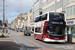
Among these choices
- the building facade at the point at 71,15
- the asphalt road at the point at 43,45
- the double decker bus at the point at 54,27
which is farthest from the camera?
the building facade at the point at 71,15

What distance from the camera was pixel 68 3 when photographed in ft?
131

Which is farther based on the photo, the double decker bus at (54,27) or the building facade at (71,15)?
the building facade at (71,15)

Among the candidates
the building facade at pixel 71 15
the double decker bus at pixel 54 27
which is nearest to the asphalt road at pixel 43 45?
the double decker bus at pixel 54 27

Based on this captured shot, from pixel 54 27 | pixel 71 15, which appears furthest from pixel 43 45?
pixel 71 15

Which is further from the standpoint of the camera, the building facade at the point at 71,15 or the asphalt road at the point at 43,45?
the building facade at the point at 71,15

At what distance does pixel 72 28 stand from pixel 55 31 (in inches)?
789

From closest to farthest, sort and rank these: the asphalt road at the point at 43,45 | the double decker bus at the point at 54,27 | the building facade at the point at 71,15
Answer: the asphalt road at the point at 43,45 → the double decker bus at the point at 54,27 → the building facade at the point at 71,15

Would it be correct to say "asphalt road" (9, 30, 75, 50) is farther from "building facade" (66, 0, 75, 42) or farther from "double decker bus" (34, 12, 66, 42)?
"building facade" (66, 0, 75, 42)

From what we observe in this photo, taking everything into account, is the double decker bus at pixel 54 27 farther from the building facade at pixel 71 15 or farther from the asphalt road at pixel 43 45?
the building facade at pixel 71 15

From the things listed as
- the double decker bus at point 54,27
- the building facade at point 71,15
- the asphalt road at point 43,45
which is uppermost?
the building facade at point 71,15

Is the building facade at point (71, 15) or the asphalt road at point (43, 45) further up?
the building facade at point (71, 15)

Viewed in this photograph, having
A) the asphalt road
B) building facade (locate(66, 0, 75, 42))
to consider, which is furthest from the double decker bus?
building facade (locate(66, 0, 75, 42))

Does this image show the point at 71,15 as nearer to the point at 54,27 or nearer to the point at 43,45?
the point at 54,27

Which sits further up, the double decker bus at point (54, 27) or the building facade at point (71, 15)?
the building facade at point (71, 15)
